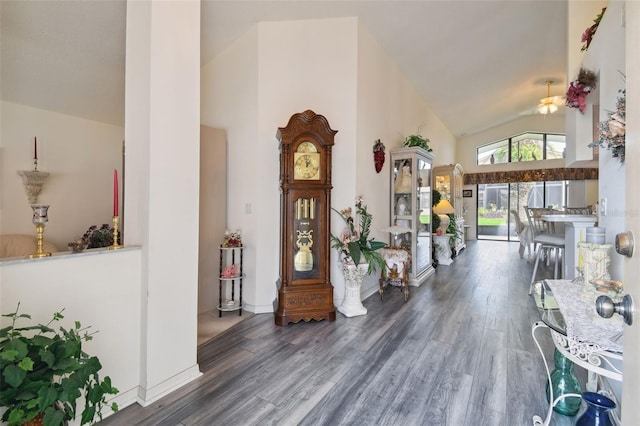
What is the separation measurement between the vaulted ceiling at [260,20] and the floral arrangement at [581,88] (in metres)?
1.65

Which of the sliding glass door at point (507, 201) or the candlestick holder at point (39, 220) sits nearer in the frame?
the candlestick holder at point (39, 220)

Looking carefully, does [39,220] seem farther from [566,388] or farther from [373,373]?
[566,388]

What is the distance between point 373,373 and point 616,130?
1963mm

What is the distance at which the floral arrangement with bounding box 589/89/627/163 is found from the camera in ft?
4.30

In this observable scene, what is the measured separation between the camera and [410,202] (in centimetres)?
438

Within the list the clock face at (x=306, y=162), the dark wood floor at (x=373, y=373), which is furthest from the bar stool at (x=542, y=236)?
the clock face at (x=306, y=162)

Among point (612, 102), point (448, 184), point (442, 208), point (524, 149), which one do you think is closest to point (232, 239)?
point (612, 102)

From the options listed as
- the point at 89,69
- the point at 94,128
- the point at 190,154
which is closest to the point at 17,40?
the point at 89,69

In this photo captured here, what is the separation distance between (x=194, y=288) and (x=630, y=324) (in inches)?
83.2

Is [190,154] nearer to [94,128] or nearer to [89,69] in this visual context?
[89,69]

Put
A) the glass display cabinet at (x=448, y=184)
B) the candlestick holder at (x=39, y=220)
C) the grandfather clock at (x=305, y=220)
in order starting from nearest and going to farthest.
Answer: the candlestick holder at (x=39, y=220), the grandfather clock at (x=305, y=220), the glass display cabinet at (x=448, y=184)

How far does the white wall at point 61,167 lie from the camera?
3.24 meters

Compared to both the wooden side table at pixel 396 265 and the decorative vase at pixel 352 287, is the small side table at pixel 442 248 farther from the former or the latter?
the decorative vase at pixel 352 287

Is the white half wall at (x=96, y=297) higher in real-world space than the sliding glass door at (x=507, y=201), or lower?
lower
